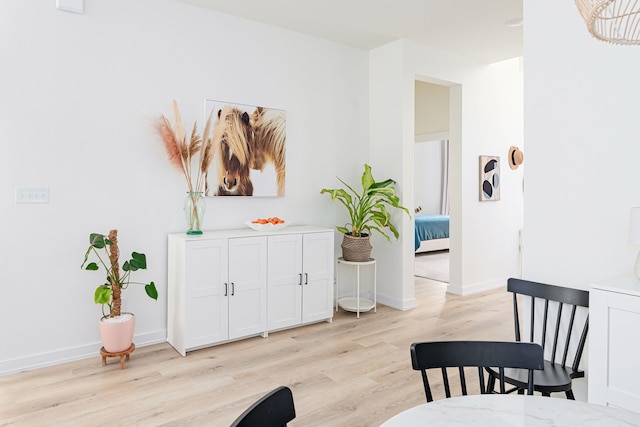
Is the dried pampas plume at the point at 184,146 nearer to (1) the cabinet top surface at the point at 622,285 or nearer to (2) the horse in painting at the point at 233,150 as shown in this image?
(2) the horse in painting at the point at 233,150

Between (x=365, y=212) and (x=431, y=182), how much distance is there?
6.10m

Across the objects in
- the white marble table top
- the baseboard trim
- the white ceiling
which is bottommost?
the baseboard trim

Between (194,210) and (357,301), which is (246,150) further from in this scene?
(357,301)

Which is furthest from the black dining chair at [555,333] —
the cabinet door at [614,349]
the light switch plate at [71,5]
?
the light switch plate at [71,5]

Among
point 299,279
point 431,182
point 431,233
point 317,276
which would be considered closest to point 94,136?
point 299,279

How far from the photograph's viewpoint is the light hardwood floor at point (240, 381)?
94.7 inches

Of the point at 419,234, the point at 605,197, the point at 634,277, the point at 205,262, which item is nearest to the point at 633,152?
the point at 605,197

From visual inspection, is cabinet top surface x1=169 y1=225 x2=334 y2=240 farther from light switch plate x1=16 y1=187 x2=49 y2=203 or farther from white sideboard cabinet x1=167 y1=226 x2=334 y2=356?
light switch plate x1=16 y1=187 x2=49 y2=203

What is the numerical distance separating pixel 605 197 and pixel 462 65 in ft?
10.7

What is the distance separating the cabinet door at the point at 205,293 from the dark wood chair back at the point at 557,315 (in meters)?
2.10

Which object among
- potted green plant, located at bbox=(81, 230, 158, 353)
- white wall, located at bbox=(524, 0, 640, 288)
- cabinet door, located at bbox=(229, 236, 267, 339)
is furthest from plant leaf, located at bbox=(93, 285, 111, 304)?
white wall, located at bbox=(524, 0, 640, 288)

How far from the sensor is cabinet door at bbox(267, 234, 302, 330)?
12.1 feet

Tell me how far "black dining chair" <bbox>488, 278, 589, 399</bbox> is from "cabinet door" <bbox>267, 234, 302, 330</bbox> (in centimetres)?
192

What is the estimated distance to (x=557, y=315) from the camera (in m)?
2.30
